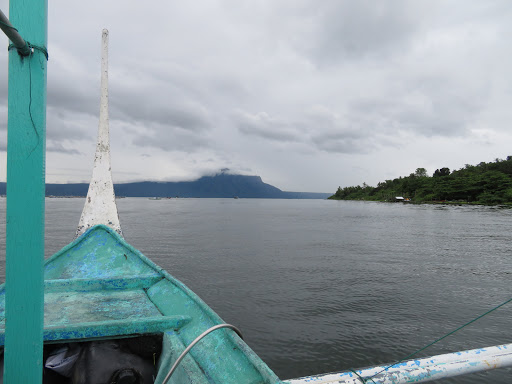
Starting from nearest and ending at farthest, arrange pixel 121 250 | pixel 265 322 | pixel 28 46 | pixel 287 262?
pixel 28 46 → pixel 121 250 → pixel 265 322 → pixel 287 262

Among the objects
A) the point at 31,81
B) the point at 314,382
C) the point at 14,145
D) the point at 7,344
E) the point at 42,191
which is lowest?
the point at 314,382

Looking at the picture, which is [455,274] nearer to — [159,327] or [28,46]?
[159,327]

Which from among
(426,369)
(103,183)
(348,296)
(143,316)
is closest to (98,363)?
(143,316)

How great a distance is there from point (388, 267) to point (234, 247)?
30.1 ft

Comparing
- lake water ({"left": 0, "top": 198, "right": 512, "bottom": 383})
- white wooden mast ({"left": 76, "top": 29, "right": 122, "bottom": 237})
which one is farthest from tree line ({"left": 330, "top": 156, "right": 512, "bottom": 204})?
white wooden mast ({"left": 76, "top": 29, "right": 122, "bottom": 237})

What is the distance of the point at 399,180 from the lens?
133m

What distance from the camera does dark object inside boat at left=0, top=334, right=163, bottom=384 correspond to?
283 centimetres

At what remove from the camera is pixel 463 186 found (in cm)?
9162

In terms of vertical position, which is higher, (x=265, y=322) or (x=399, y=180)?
(x=399, y=180)

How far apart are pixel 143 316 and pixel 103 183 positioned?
19.9 ft

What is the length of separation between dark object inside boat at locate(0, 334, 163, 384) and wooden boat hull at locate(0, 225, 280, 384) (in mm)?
155

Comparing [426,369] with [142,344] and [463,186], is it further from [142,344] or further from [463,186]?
[463,186]

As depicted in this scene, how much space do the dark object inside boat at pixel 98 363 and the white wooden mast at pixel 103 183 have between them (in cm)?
578

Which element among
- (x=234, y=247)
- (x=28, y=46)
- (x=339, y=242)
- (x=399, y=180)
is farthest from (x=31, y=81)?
(x=399, y=180)
